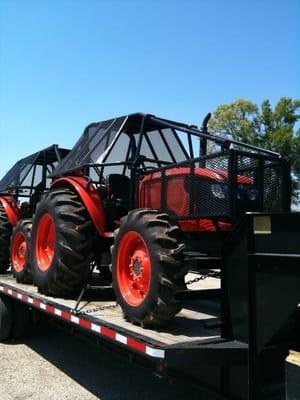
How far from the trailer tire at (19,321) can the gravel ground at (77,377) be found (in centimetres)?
20

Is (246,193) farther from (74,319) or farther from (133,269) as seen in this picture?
(74,319)

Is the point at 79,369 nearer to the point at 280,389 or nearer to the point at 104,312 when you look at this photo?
the point at 104,312

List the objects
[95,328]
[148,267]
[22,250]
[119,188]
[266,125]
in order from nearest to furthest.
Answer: [148,267], [95,328], [119,188], [22,250], [266,125]

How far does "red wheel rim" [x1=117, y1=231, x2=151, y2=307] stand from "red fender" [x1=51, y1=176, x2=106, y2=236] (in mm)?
1013

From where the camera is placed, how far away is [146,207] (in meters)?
5.24

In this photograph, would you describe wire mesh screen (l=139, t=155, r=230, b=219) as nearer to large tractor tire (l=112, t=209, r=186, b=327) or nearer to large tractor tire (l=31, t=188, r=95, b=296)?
large tractor tire (l=112, t=209, r=186, b=327)

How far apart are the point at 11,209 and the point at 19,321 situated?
7.56 ft

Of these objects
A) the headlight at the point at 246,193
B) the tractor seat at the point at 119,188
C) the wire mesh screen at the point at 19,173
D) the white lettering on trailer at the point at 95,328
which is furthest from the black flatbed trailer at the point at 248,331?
the wire mesh screen at the point at 19,173

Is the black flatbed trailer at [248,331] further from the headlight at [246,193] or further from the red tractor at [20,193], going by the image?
the red tractor at [20,193]

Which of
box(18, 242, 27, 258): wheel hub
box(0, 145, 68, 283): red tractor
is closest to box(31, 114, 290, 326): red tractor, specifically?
box(18, 242, 27, 258): wheel hub

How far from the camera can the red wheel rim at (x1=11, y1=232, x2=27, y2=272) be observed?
23.6 feet

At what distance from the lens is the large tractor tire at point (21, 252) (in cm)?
686

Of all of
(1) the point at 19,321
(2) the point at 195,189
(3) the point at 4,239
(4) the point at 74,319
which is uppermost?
(2) the point at 195,189

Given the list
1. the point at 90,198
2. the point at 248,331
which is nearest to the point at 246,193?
the point at 248,331
